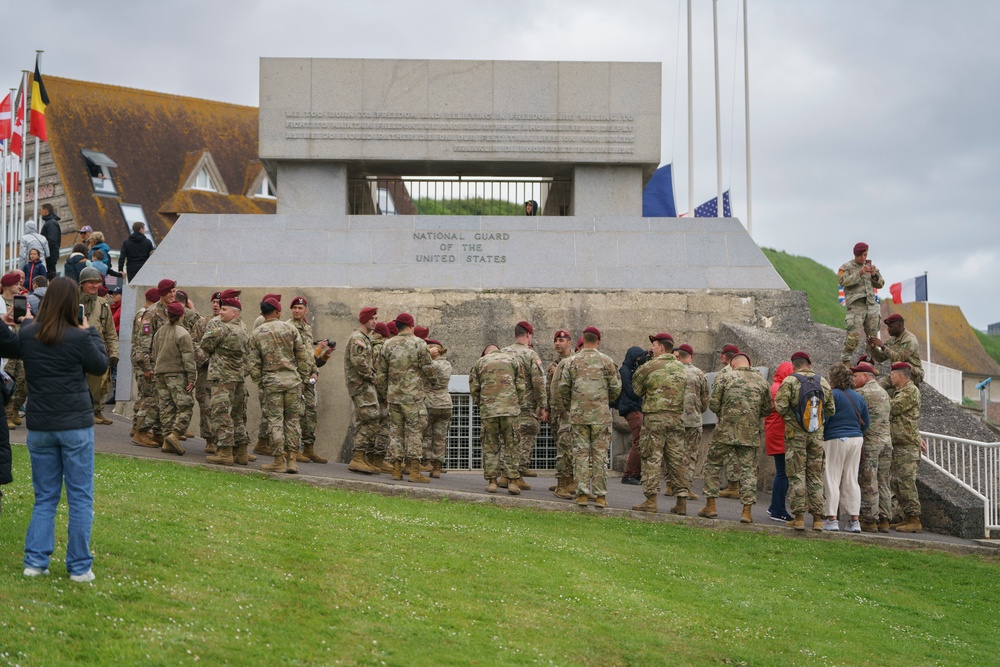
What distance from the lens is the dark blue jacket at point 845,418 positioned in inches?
496

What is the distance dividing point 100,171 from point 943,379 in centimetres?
3147

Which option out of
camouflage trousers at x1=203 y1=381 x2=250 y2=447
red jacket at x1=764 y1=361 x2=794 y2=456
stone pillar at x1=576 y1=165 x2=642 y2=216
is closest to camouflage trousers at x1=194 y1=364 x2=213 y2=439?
camouflage trousers at x1=203 y1=381 x2=250 y2=447

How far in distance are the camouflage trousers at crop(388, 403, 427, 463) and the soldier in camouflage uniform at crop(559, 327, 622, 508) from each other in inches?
75.9

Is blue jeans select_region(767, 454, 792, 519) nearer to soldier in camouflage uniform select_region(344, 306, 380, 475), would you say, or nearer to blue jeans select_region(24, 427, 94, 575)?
soldier in camouflage uniform select_region(344, 306, 380, 475)

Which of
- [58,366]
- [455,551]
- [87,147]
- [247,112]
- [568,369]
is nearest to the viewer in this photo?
[58,366]

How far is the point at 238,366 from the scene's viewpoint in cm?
1373

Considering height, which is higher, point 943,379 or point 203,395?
point 943,379

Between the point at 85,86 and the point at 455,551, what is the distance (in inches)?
1606

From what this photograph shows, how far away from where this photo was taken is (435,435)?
1452cm

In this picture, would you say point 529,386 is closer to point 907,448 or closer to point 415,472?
point 415,472

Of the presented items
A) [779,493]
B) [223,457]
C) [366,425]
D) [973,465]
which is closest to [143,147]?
[366,425]

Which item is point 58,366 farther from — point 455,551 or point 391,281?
point 391,281

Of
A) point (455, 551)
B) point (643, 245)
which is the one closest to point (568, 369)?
point (455, 551)

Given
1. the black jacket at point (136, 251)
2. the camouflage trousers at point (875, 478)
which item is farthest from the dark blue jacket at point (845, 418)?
the black jacket at point (136, 251)
